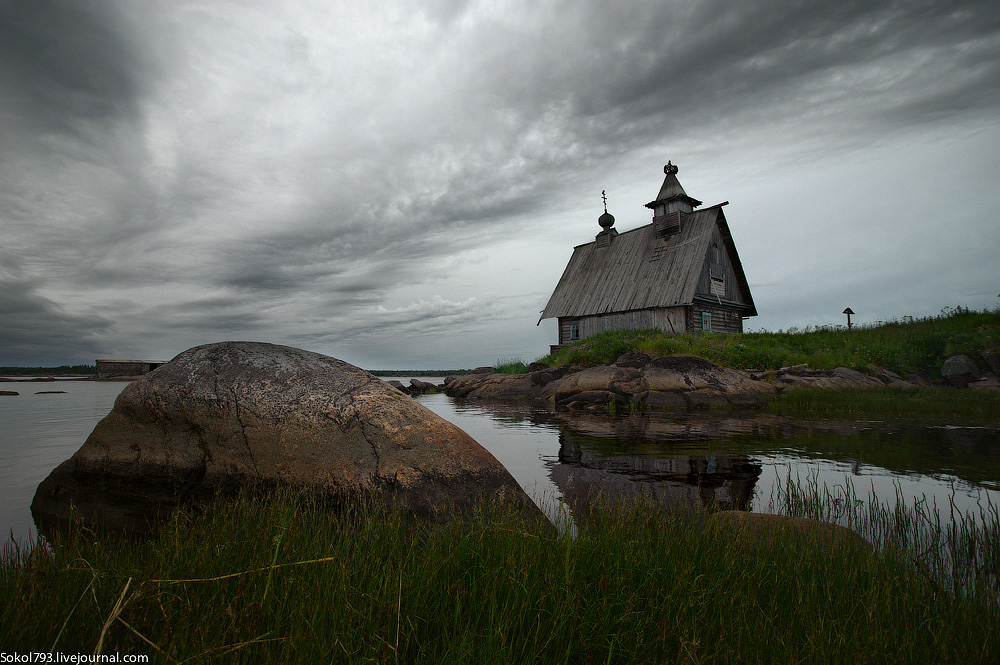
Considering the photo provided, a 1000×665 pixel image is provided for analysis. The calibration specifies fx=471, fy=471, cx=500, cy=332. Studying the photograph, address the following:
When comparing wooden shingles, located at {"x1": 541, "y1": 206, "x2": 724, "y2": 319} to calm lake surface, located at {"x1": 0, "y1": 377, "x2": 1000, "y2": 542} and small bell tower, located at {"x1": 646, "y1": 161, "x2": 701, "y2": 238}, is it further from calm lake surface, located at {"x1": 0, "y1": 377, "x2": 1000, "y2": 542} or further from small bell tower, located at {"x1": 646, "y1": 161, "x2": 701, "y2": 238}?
calm lake surface, located at {"x1": 0, "y1": 377, "x2": 1000, "y2": 542}

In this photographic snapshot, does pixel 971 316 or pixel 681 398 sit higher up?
pixel 971 316

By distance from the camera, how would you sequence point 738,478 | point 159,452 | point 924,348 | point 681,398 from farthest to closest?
point 924,348
point 681,398
point 738,478
point 159,452

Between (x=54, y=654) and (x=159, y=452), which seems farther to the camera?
(x=159, y=452)

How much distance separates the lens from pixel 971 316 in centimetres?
2116

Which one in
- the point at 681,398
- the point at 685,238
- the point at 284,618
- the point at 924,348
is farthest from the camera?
the point at 685,238

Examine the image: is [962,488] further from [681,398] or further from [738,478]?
[681,398]

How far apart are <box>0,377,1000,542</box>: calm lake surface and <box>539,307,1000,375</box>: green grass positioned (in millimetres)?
7690

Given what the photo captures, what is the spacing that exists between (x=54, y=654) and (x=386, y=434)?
9.19ft

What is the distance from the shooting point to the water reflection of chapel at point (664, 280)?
25203 millimetres

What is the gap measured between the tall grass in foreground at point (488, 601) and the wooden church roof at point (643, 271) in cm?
2289

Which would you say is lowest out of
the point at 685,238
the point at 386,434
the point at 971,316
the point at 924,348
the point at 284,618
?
the point at 284,618

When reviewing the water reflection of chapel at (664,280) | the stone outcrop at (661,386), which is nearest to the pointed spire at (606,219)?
the water reflection of chapel at (664,280)

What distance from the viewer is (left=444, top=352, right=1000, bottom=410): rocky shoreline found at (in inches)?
573

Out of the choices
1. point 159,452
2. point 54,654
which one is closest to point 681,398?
point 159,452
